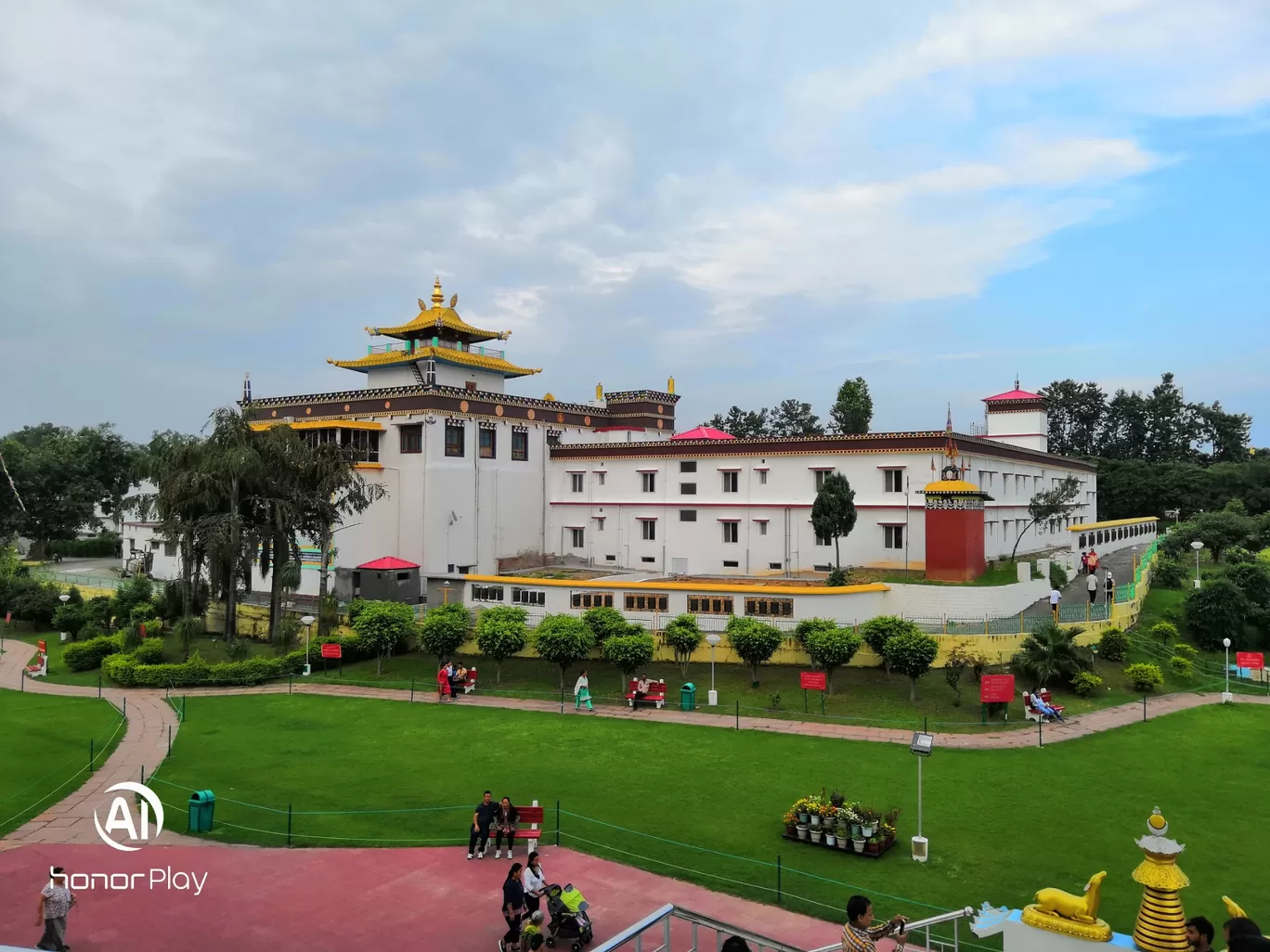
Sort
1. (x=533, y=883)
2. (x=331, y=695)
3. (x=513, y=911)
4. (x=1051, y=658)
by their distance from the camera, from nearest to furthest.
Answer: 1. (x=513, y=911)
2. (x=533, y=883)
3. (x=1051, y=658)
4. (x=331, y=695)

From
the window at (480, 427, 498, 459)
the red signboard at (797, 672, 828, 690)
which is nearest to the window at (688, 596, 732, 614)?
the red signboard at (797, 672, 828, 690)

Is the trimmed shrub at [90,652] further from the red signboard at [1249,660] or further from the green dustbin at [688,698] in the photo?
the red signboard at [1249,660]

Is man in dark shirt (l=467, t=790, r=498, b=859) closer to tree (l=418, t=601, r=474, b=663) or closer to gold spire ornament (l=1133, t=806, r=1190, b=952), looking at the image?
gold spire ornament (l=1133, t=806, r=1190, b=952)

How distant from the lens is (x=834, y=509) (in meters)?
31.8

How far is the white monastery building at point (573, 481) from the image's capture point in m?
35.4

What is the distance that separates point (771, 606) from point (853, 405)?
3989 cm

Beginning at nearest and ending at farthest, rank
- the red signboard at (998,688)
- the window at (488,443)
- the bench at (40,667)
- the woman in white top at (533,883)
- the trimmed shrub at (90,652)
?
the woman in white top at (533,883) < the red signboard at (998,688) < the bench at (40,667) < the trimmed shrub at (90,652) < the window at (488,443)

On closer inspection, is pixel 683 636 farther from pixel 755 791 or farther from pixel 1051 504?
pixel 1051 504

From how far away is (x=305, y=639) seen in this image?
31.4 metres

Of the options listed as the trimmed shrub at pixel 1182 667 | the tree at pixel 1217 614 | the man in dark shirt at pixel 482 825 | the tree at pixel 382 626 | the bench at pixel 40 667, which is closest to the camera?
the man in dark shirt at pixel 482 825

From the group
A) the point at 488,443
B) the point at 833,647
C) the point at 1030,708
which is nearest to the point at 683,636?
the point at 833,647

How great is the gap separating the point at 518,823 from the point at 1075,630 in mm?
19163

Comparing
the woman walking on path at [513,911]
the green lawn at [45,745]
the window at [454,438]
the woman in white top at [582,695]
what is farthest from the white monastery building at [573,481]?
the woman walking on path at [513,911]

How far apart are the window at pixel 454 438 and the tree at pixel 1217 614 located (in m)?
30.0
